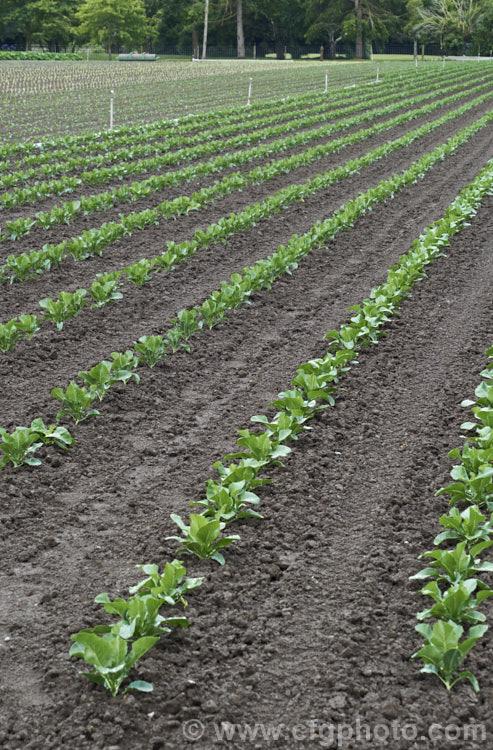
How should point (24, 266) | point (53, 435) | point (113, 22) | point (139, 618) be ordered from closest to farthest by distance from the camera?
point (139, 618) → point (53, 435) → point (24, 266) → point (113, 22)

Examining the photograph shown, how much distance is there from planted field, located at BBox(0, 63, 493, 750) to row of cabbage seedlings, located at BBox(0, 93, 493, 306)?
0.07 meters

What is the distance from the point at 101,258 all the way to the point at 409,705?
818cm

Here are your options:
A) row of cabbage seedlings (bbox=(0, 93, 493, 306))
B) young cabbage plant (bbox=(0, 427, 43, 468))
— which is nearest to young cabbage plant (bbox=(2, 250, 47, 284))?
row of cabbage seedlings (bbox=(0, 93, 493, 306))

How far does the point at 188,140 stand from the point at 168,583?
19331mm

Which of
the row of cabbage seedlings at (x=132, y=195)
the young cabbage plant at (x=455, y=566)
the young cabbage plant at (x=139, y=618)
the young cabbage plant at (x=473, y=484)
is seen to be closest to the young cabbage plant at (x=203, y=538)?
the young cabbage plant at (x=139, y=618)

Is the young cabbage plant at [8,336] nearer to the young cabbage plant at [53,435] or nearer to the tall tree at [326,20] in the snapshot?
the young cabbage plant at [53,435]

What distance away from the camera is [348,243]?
11414 millimetres

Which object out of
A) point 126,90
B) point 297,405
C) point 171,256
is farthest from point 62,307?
point 126,90

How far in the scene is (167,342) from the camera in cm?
726

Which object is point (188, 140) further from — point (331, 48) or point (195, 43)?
point (331, 48)

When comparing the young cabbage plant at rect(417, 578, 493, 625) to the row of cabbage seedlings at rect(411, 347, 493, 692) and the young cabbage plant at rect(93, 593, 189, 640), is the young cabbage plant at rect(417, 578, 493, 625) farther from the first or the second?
the young cabbage plant at rect(93, 593, 189, 640)

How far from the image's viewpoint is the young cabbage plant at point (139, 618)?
11.5 ft

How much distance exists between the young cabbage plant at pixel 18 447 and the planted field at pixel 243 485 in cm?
1

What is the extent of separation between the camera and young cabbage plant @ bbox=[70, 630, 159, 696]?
3.27 meters
